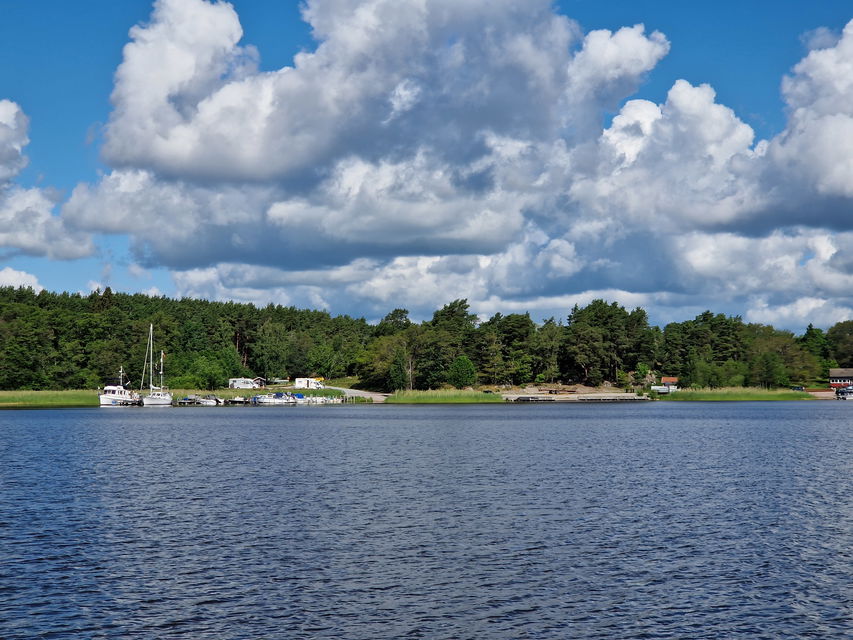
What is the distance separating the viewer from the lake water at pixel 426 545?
2336 centimetres

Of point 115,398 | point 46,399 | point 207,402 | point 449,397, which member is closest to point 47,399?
point 46,399

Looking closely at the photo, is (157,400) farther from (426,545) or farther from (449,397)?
(426,545)

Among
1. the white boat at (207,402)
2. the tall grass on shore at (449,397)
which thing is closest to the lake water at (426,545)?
the tall grass on shore at (449,397)

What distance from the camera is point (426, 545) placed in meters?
32.8

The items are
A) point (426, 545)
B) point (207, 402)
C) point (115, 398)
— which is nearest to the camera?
point (426, 545)

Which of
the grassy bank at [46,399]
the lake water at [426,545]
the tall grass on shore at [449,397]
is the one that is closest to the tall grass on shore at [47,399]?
the grassy bank at [46,399]

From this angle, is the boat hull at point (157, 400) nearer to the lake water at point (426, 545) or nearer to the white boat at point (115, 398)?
the white boat at point (115, 398)

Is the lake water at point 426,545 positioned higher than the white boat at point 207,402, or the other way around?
the white boat at point 207,402

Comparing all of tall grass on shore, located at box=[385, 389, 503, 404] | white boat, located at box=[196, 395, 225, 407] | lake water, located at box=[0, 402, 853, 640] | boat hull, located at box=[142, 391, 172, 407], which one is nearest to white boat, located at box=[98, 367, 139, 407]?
boat hull, located at box=[142, 391, 172, 407]

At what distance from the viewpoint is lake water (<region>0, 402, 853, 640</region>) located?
23.4m

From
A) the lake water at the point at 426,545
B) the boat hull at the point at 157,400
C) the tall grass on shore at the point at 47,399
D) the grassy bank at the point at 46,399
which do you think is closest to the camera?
the lake water at the point at 426,545

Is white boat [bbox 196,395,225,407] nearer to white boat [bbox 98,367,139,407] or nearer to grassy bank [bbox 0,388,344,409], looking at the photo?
white boat [bbox 98,367,139,407]

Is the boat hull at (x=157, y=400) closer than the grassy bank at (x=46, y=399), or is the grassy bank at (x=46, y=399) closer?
the grassy bank at (x=46, y=399)

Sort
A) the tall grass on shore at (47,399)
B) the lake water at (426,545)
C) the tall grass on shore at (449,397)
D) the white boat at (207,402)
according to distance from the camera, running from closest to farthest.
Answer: the lake water at (426,545), the tall grass on shore at (47,399), the tall grass on shore at (449,397), the white boat at (207,402)
